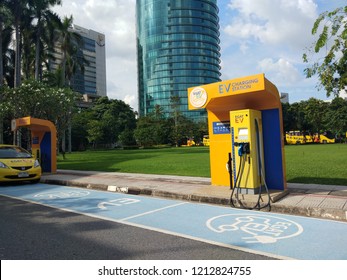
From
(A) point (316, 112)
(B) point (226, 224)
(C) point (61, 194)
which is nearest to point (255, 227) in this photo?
(B) point (226, 224)

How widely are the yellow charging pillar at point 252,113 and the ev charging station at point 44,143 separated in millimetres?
9172

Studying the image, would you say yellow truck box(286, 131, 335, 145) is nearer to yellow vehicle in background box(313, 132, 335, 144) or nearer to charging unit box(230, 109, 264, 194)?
yellow vehicle in background box(313, 132, 335, 144)

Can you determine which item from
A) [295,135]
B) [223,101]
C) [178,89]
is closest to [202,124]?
[295,135]

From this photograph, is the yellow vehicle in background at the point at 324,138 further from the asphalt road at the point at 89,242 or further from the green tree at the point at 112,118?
the asphalt road at the point at 89,242

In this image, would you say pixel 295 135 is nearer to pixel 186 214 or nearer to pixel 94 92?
pixel 186 214

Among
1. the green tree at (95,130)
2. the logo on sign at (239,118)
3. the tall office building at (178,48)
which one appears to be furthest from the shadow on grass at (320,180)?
the tall office building at (178,48)

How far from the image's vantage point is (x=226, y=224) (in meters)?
5.61

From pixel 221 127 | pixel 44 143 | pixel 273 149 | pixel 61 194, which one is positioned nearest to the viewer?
pixel 273 149

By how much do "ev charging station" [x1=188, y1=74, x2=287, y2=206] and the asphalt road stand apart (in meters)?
3.15

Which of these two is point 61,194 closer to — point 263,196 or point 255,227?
point 263,196

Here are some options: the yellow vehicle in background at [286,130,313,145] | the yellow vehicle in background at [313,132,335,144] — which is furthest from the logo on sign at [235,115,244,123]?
the yellow vehicle in background at [313,132,335,144]

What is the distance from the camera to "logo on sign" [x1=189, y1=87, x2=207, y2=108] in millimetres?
8578

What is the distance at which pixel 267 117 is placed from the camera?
835 cm

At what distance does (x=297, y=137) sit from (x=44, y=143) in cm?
5309
